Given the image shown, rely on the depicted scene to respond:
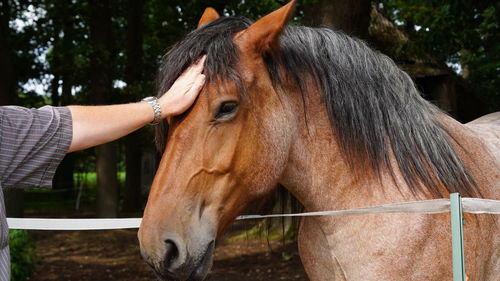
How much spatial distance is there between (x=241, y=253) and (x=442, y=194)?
25.2 feet

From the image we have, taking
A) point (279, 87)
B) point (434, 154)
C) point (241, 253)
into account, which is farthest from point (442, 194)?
point (241, 253)

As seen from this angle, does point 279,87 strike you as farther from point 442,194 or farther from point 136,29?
point 136,29

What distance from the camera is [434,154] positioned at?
2.22 meters

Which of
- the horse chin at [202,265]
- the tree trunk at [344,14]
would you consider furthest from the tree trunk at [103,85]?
the horse chin at [202,265]

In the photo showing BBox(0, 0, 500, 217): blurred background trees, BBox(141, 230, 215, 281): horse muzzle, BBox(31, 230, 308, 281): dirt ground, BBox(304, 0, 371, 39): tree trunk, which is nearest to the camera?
BBox(141, 230, 215, 281): horse muzzle

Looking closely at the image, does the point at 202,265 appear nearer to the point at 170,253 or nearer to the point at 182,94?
the point at 170,253

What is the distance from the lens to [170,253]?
1.86m

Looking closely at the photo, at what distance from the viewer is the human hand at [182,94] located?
1.98 meters

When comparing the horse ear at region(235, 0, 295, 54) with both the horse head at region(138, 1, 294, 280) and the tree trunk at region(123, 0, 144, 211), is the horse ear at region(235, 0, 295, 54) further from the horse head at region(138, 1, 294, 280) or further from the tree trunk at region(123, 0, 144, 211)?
the tree trunk at region(123, 0, 144, 211)

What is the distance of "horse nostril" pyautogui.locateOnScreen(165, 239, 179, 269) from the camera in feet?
6.05

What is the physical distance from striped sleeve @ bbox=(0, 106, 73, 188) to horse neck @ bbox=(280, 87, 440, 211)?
961mm

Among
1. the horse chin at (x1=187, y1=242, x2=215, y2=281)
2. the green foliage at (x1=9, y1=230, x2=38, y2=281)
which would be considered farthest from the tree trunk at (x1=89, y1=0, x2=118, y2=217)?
the horse chin at (x1=187, y1=242, x2=215, y2=281)

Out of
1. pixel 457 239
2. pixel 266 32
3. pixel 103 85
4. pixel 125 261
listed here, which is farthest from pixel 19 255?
pixel 457 239

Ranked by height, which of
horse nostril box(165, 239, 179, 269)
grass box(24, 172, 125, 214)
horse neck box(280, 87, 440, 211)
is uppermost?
horse neck box(280, 87, 440, 211)
